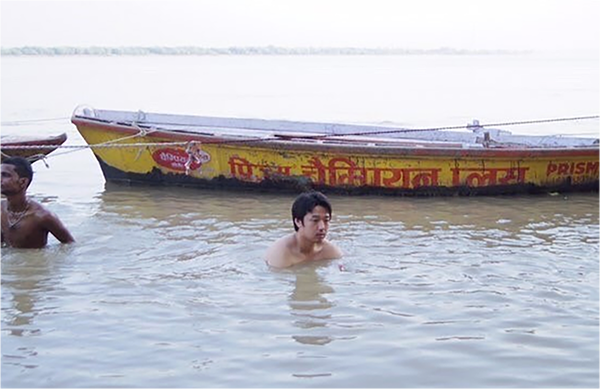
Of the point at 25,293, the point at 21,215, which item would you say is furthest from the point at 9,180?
the point at 25,293

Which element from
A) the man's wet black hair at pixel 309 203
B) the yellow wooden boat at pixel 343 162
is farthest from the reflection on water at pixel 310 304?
the yellow wooden boat at pixel 343 162

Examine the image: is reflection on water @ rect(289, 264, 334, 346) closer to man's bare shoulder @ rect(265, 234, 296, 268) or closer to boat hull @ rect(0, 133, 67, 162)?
man's bare shoulder @ rect(265, 234, 296, 268)

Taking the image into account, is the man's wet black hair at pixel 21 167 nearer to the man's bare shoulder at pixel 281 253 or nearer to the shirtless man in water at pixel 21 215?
the shirtless man in water at pixel 21 215

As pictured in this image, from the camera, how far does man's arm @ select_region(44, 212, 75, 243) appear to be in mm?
6754

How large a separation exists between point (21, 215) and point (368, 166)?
4.26 metres

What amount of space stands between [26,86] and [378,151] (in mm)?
30835

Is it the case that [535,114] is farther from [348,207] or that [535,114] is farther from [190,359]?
[190,359]

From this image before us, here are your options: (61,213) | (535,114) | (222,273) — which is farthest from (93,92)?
(222,273)

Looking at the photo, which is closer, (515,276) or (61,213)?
(515,276)

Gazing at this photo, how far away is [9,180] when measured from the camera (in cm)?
642

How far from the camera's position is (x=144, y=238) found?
7.86 m

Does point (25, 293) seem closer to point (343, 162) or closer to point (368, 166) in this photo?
point (343, 162)

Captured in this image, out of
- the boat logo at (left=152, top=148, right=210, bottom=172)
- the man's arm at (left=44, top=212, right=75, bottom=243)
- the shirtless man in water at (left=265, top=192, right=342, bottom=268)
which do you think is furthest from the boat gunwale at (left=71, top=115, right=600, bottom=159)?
the man's arm at (left=44, top=212, right=75, bottom=243)

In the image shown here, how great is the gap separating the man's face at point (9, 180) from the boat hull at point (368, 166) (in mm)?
3388
